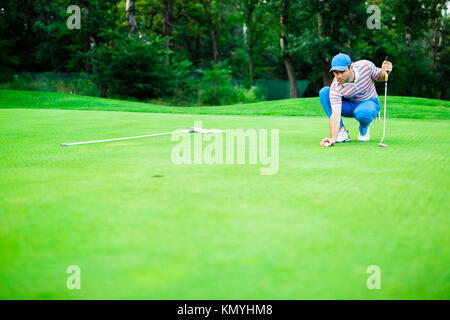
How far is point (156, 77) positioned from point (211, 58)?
25.6 meters

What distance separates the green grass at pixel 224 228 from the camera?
1.35 m

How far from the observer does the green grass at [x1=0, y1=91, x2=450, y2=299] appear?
4.44 ft

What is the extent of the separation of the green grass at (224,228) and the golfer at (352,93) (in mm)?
1610

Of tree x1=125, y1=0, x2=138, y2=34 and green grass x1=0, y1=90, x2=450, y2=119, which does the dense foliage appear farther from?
green grass x1=0, y1=90, x2=450, y2=119

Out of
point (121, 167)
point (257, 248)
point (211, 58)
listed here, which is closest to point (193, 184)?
point (121, 167)

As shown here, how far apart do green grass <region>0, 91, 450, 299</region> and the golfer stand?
63.4 inches

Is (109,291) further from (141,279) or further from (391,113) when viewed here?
(391,113)

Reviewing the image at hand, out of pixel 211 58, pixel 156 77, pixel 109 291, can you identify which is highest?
pixel 211 58

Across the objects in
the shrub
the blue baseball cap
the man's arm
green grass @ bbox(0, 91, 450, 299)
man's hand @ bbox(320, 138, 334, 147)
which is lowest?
green grass @ bbox(0, 91, 450, 299)

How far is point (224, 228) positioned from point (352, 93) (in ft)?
13.3

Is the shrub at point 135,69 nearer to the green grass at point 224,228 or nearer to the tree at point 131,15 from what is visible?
the tree at point 131,15

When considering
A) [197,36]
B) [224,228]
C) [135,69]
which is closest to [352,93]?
[224,228]

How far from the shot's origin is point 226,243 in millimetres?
1665

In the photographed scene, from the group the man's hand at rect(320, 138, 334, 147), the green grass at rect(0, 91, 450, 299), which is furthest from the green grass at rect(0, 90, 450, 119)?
the green grass at rect(0, 91, 450, 299)
